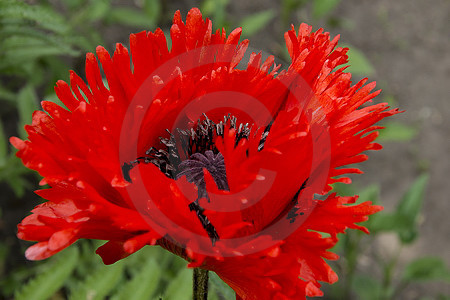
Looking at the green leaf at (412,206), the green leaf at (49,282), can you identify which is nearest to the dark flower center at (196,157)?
the green leaf at (49,282)

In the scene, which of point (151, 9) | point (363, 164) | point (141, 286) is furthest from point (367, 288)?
point (151, 9)

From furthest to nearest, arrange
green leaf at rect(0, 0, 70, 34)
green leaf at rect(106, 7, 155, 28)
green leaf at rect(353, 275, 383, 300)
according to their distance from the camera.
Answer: green leaf at rect(106, 7, 155, 28) < green leaf at rect(353, 275, 383, 300) < green leaf at rect(0, 0, 70, 34)

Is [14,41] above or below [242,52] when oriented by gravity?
above

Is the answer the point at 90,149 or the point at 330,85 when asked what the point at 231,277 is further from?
the point at 330,85

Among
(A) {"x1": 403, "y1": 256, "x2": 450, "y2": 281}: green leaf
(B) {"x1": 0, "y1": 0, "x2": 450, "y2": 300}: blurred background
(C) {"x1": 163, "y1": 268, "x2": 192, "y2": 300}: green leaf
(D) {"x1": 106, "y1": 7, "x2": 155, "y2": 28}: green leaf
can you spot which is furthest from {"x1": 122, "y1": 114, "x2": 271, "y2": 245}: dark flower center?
(D) {"x1": 106, "y1": 7, "x2": 155, "y2": 28}: green leaf

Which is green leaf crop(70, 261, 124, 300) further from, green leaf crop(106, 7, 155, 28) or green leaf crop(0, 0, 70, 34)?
green leaf crop(106, 7, 155, 28)

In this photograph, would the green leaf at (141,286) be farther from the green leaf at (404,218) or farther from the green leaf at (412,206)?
the green leaf at (412,206)

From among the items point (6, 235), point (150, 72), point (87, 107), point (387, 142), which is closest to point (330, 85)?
point (150, 72)
